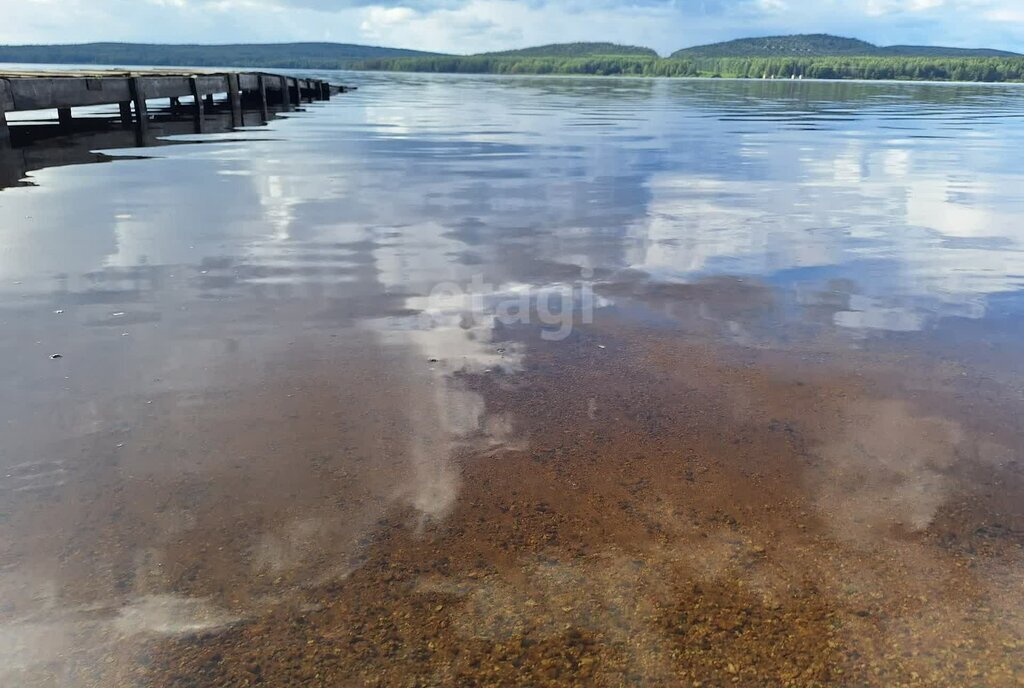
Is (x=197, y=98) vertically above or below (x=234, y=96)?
below

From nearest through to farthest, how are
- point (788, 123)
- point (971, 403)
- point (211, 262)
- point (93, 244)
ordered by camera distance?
point (971, 403)
point (211, 262)
point (93, 244)
point (788, 123)

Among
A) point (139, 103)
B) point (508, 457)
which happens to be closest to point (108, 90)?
point (139, 103)

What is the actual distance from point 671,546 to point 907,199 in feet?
30.5

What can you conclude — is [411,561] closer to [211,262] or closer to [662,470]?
[662,470]

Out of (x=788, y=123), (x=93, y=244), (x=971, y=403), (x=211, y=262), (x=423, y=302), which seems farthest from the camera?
(x=788, y=123)

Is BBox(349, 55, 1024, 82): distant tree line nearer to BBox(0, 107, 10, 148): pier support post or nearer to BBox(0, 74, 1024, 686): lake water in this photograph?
BBox(0, 107, 10, 148): pier support post

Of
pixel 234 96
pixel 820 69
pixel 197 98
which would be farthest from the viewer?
pixel 820 69

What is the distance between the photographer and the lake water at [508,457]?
7.45 ft

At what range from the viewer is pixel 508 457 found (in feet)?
11.0

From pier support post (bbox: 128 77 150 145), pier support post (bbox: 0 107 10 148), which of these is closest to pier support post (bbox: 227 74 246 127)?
pier support post (bbox: 128 77 150 145)

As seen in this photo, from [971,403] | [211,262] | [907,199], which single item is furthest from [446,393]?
[907,199]

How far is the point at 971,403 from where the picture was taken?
12.8 ft

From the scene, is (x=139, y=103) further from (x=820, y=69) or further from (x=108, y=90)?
(x=820, y=69)

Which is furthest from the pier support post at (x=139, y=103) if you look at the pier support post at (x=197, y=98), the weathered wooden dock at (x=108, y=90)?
the pier support post at (x=197, y=98)
